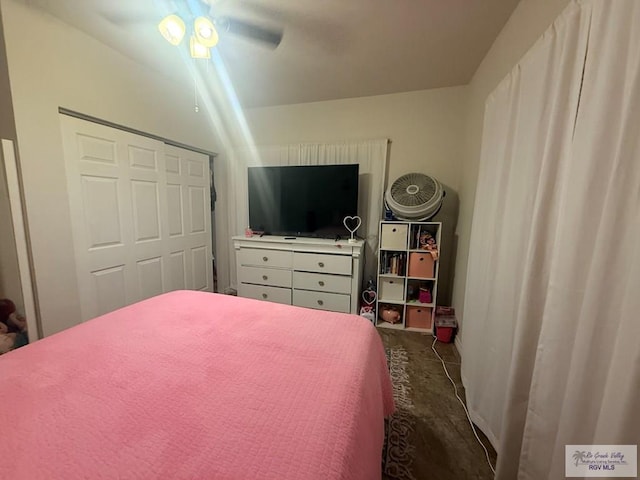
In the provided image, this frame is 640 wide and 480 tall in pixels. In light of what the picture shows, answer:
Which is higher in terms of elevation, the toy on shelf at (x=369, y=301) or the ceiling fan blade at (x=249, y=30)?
the ceiling fan blade at (x=249, y=30)

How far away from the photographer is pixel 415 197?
8.02 feet

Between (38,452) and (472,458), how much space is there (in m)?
1.72

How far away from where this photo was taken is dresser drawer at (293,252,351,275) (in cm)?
262

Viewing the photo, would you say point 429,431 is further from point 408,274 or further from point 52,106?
point 52,106

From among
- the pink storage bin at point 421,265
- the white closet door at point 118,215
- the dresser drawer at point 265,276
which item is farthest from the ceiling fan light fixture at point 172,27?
the pink storage bin at point 421,265

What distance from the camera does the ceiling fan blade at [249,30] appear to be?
5.05 ft

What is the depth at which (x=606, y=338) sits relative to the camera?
0.71 meters

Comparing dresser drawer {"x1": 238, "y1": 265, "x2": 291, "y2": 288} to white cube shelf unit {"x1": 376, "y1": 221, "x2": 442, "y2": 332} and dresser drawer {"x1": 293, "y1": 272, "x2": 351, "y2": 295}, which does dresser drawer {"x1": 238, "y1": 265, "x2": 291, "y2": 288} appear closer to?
dresser drawer {"x1": 293, "y1": 272, "x2": 351, "y2": 295}

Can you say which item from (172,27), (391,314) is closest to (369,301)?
(391,314)

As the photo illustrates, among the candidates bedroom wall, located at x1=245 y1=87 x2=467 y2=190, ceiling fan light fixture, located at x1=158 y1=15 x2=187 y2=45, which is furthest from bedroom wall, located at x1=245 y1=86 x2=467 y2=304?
ceiling fan light fixture, located at x1=158 y1=15 x2=187 y2=45

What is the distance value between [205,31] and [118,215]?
1.67 meters

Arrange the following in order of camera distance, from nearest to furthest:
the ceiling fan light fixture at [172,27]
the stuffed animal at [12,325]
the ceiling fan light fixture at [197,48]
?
the ceiling fan light fixture at [172,27], the ceiling fan light fixture at [197,48], the stuffed animal at [12,325]

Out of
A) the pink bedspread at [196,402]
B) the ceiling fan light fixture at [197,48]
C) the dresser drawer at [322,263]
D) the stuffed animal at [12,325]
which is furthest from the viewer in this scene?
the dresser drawer at [322,263]

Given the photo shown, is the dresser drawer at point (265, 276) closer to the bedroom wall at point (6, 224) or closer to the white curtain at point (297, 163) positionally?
the white curtain at point (297, 163)
